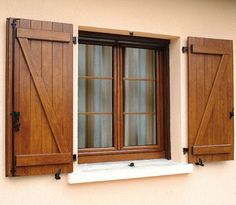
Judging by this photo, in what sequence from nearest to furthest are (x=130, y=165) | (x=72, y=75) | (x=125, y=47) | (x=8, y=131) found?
(x=8, y=131), (x=72, y=75), (x=130, y=165), (x=125, y=47)

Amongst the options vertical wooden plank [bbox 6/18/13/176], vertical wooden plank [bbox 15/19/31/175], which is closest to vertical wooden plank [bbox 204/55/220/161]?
vertical wooden plank [bbox 15/19/31/175]

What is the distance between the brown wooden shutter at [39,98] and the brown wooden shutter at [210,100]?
1.39 metres

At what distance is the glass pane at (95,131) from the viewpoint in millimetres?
3410

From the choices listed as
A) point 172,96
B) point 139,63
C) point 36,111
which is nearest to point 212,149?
point 172,96

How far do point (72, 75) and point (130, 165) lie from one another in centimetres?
116

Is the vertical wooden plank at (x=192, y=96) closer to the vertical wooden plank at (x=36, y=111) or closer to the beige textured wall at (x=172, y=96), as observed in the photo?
the beige textured wall at (x=172, y=96)

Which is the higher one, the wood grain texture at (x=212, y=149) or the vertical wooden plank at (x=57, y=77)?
the vertical wooden plank at (x=57, y=77)

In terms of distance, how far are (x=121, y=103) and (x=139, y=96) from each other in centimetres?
26

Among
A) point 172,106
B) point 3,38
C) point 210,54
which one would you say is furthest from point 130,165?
point 3,38

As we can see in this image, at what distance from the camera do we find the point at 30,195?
2.93 meters

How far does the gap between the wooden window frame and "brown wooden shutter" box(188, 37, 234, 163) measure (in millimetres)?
327

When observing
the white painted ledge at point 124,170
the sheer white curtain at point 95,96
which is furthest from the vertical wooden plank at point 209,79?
the sheer white curtain at point 95,96

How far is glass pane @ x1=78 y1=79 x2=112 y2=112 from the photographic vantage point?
11.2 feet

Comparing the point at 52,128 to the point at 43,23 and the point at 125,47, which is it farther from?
the point at 125,47
